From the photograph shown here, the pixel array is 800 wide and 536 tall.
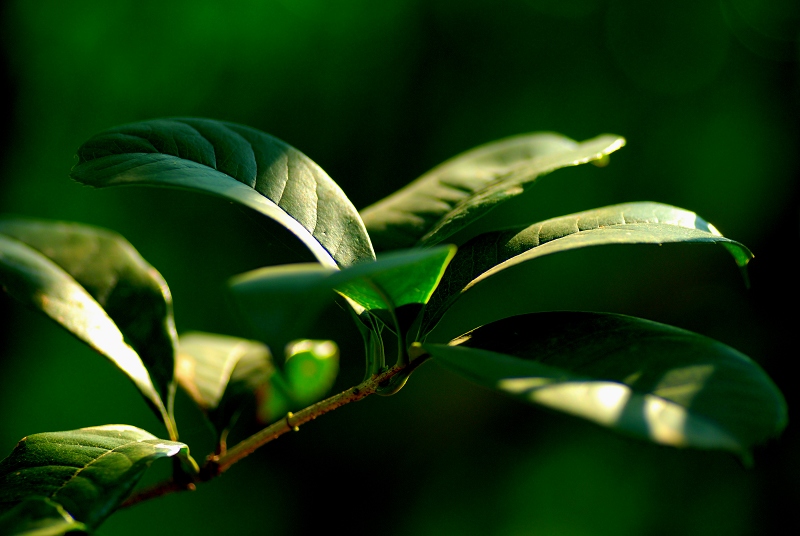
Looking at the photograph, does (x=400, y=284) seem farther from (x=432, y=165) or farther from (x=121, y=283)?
(x=432, y=165)

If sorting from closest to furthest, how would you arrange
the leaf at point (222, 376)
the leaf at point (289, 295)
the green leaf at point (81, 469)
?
the leaf at point (289, 295) < the green leaf at point (81, 469) < the leaf at point (222, 376)

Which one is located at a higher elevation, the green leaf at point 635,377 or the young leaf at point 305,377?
the green leaf at point 635,377

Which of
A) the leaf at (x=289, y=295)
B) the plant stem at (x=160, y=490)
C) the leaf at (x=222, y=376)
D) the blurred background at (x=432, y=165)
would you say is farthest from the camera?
the blurred background at (x=432, y=165)

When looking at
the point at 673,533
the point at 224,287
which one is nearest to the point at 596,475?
the point at 673,533

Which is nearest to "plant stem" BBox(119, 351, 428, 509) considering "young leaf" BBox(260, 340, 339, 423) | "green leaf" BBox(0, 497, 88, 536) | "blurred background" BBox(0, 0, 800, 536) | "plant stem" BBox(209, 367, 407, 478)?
"plant stem" BBox(209, 367, 407, 478)

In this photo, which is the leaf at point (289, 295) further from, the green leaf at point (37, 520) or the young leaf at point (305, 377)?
the young leaf at point (305, 377)

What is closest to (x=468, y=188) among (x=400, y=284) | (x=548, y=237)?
(x=548, y=237)

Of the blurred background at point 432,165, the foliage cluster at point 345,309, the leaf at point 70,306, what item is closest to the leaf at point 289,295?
the foliage cluster at point 345,309

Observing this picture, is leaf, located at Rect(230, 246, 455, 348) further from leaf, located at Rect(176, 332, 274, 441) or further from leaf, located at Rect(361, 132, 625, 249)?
leaf, located at Rect(176, 332, 274, 441)
